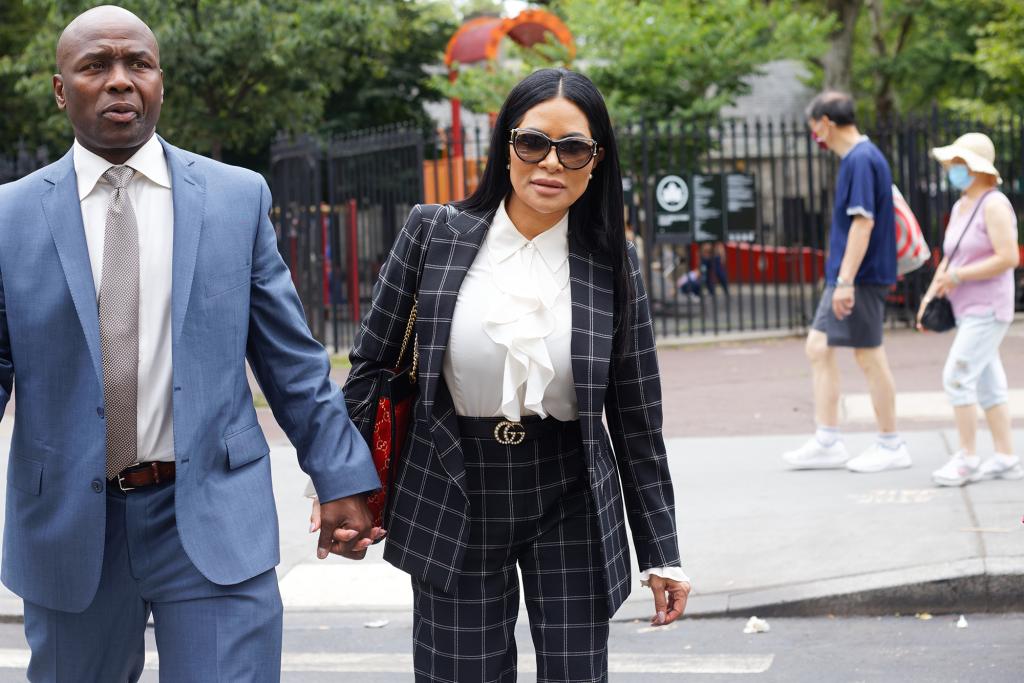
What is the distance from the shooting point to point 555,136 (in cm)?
319

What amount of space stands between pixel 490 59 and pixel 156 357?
18.5 m

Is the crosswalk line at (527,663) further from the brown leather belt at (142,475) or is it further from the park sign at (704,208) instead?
the park sign at (704,208)

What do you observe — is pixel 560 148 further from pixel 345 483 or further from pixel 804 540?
pixel 804 540

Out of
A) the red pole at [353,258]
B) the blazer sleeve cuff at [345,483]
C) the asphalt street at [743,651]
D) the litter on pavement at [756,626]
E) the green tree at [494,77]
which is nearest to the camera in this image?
the blazer sleeve cuff at [345,483]

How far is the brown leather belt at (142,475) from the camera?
295 centimetres

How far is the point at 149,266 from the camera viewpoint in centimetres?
296

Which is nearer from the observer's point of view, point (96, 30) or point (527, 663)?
point (96, 30)

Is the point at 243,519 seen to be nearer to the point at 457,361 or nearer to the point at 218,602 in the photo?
the point at 218,602

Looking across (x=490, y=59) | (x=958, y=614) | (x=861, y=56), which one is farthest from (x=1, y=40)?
(x=958, y=614)

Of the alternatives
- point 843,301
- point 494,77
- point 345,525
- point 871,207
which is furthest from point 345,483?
point 494,77

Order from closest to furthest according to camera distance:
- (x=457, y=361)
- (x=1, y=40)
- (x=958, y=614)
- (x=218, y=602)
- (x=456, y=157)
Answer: (x=218, y=602) < (x=457, y=361) < (x=958, y=614) < (x=456, y=157) < (x=1, y=40)

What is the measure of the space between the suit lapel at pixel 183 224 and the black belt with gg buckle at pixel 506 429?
67cm

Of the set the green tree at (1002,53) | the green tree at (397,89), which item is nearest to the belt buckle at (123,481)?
the green tree at (1002,53)

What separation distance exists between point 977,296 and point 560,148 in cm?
471
